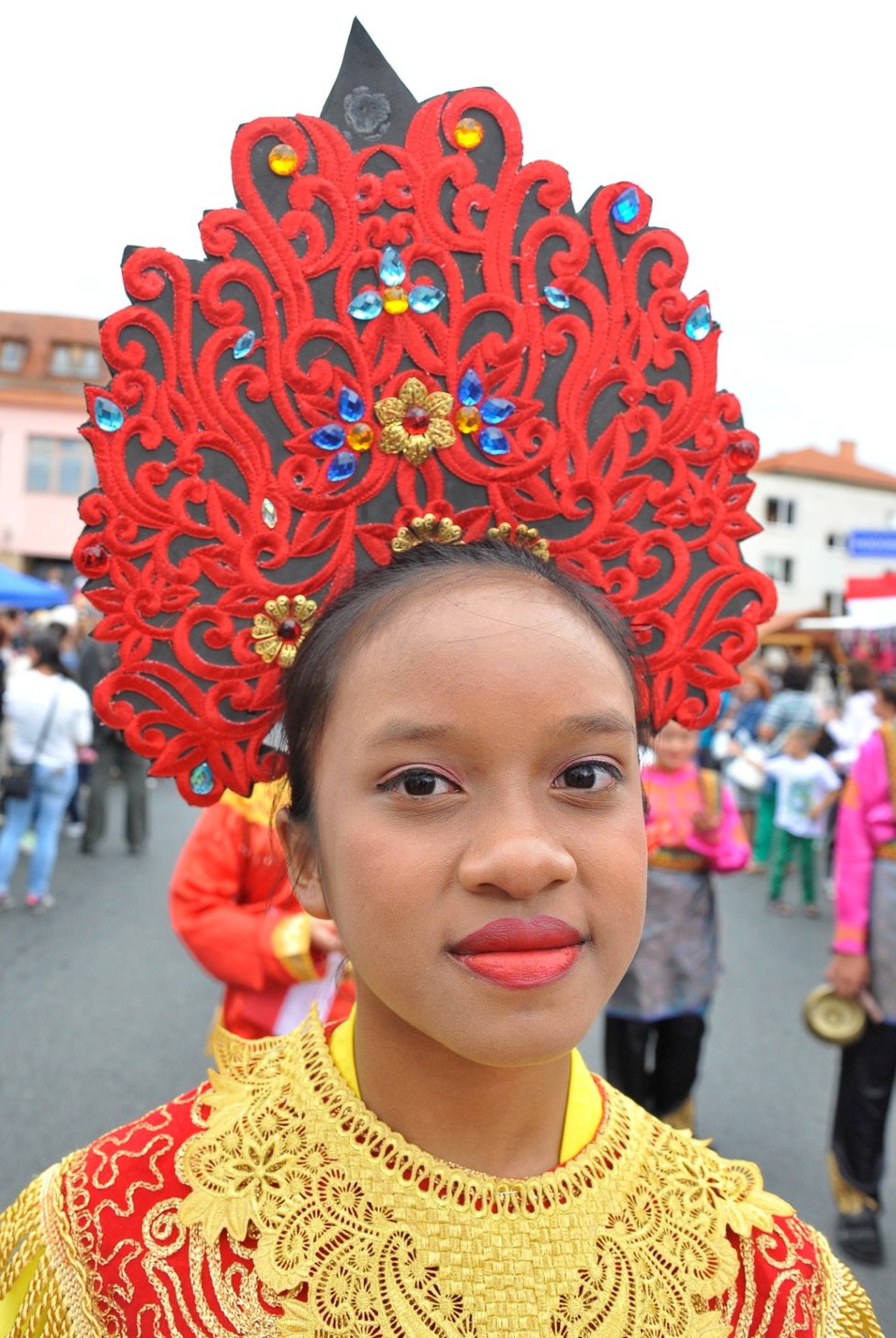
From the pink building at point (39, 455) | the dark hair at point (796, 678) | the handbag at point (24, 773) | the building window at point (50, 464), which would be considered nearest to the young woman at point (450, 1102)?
the handbag at point (24, 773)

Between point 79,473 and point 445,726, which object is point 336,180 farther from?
point 79,473

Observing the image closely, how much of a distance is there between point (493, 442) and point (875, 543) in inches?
283

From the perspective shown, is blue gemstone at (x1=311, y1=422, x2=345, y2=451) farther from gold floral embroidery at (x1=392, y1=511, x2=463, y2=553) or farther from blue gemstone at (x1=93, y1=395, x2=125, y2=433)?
blue gemstone at (x1=93, y1=395, x2=125, y2=433)

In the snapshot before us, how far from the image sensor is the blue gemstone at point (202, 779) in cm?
143

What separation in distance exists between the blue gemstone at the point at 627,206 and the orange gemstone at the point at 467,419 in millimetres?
330

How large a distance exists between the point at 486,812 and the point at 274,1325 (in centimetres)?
59

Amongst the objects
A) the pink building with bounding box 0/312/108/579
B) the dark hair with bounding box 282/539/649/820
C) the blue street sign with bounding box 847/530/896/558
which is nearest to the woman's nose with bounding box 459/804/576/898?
the dark hair with bounding box 282/539/649/820

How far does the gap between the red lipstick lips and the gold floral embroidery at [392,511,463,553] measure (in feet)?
1.72

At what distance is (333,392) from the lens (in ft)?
4.47

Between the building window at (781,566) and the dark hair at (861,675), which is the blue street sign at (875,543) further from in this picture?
the building window at (781,566)

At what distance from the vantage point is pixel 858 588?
27.6 feet

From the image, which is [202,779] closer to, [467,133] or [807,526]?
[467,133]

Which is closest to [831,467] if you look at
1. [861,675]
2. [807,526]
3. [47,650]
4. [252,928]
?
[807,526]

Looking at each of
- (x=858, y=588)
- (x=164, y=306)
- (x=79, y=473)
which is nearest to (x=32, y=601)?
(x=858, y=588)
